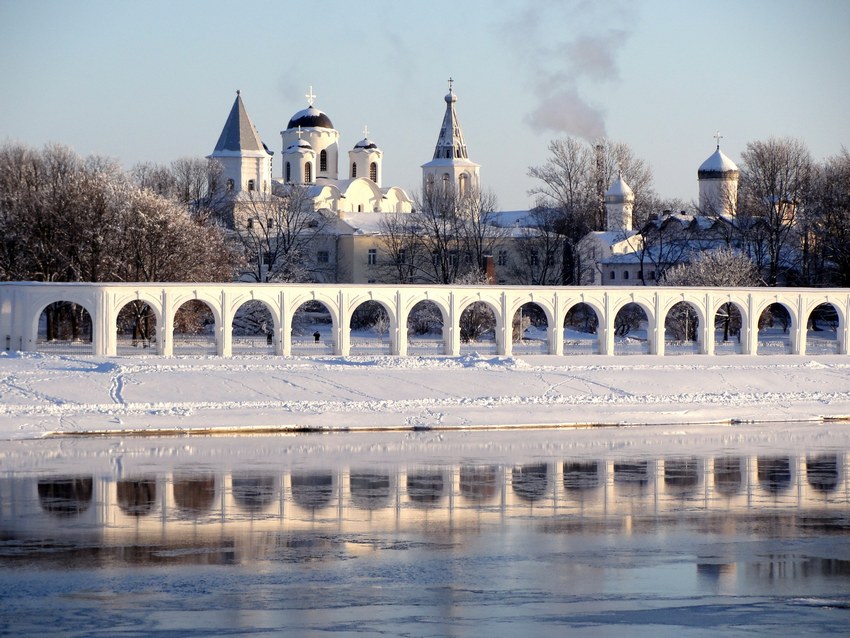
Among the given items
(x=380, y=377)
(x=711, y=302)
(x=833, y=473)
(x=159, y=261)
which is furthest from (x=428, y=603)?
(x=159, y=261)

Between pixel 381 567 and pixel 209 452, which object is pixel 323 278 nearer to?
pixel 209 452

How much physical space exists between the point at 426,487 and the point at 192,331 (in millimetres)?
30820

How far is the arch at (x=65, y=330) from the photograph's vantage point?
3966cm

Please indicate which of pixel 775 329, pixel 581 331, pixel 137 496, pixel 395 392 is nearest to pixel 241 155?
pixel 581 331

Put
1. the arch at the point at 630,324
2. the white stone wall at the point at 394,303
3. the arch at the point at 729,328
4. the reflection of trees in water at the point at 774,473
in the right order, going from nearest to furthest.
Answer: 1. the reflection of trees in water at the point at 774,473
2. the white stone wall at the point at 394,303
3. the arch at the point at 729,328
4. the arch at the point at 630,324

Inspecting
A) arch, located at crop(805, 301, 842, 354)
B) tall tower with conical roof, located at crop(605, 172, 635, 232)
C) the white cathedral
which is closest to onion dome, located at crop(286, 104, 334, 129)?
the white cathedral

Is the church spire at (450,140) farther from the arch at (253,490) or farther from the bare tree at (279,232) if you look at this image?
the arch at (253,490)

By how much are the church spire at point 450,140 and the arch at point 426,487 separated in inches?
2630

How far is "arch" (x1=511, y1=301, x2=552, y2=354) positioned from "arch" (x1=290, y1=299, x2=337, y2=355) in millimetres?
5764

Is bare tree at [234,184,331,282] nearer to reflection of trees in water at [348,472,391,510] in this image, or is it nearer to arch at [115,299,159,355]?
arch at [115,299,159,355]

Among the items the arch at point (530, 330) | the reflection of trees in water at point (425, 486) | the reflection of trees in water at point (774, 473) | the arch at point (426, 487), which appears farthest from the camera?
the arch at point (530, 330)

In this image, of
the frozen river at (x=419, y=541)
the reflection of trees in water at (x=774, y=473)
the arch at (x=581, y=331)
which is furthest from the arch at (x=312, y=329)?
the reflection of trees in water at (x=774, y=473)

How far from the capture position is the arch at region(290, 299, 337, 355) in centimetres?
4191

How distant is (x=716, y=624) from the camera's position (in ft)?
42.4
